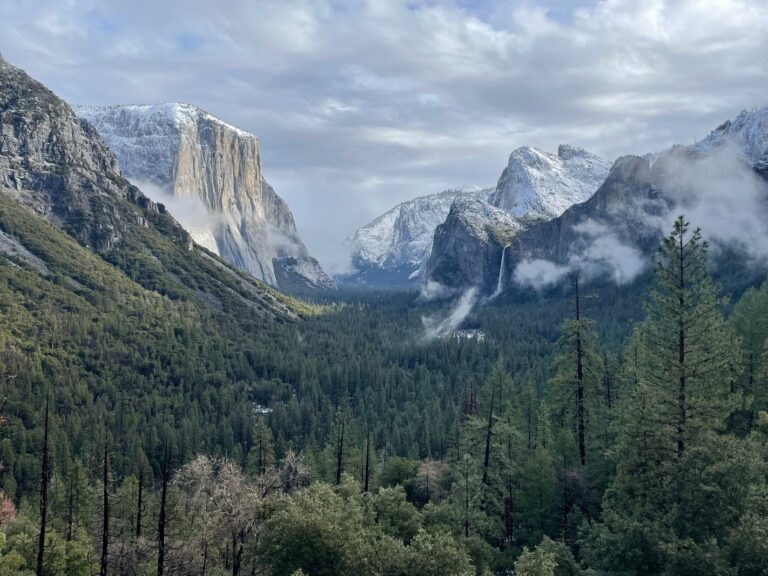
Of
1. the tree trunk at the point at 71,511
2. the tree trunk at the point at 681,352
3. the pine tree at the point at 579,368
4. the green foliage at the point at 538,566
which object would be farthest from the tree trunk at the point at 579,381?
the tree trunk at the point at 71,511

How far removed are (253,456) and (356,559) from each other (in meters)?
64.2

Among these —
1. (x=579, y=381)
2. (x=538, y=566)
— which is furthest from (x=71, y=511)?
(x=538, y=566)

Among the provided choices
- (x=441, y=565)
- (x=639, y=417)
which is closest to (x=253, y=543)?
(x=441, y=565)

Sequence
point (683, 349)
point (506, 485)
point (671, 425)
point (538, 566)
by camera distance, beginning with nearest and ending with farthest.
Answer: point (538, 566) < point (671, 425) < point (683, 349) < point (506, 485)

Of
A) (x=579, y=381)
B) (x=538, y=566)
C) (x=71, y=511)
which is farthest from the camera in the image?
(x=71, y=511)

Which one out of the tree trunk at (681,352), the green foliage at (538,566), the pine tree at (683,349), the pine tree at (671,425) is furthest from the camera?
the pine tree at (683,349)

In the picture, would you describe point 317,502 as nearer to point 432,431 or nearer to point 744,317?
point 744,317

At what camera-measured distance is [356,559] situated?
104ft

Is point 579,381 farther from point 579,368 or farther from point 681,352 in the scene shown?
point 681,352

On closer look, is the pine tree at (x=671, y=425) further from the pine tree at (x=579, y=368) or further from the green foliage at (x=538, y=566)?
the pine tree at (x=579, y=368)

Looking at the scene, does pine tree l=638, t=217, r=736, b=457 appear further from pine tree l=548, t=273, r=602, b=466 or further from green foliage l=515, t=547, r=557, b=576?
green foliage l=515, t=547, r=557, b=576

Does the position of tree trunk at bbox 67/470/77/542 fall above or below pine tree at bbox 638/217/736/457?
below

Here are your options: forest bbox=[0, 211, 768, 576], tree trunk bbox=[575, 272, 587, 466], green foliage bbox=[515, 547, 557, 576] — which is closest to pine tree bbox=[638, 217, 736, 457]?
forest bbox=[0, 211, 768, 576]

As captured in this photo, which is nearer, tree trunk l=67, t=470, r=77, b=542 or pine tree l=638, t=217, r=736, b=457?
pine tree l=638, t=217, r=736, b=457
